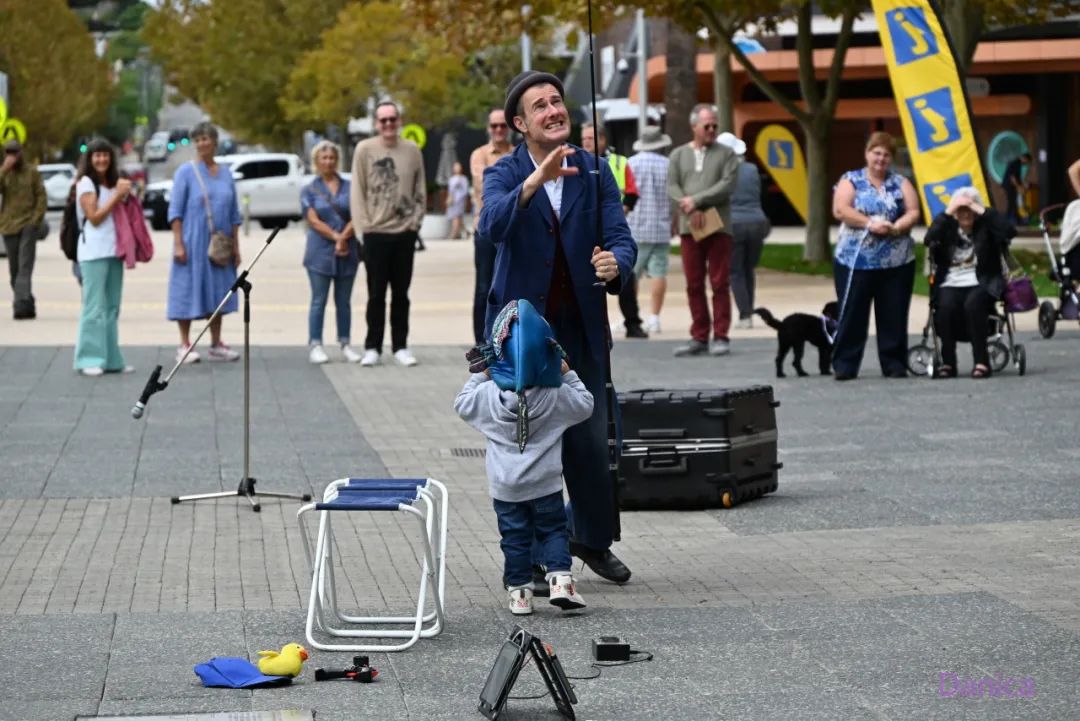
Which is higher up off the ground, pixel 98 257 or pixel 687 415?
pixel 98 257

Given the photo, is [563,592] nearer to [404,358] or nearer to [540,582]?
[540,582]

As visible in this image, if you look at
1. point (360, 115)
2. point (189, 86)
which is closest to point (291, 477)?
point (360, 115)

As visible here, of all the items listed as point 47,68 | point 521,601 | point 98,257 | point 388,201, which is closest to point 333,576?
point 521,601

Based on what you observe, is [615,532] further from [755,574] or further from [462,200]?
[462,200]

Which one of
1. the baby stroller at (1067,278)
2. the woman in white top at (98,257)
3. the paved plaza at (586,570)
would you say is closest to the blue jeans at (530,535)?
the paved plaza at (586,570)

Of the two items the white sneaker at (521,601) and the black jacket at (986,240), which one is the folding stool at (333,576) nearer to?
the white sneaker at (521,601)

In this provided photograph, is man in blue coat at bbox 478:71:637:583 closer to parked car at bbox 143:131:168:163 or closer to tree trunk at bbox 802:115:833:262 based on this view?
tree trunk at bbox 802:115:833:262

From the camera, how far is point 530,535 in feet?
24.8

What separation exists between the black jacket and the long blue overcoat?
7.84 m

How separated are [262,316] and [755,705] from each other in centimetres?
1704

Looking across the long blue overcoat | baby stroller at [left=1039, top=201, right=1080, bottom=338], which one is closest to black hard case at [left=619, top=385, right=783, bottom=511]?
the long blue overcoat

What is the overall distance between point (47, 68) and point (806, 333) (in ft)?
226

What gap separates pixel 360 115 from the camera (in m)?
64.6

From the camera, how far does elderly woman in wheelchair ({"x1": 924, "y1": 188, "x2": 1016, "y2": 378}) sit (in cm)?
1514
